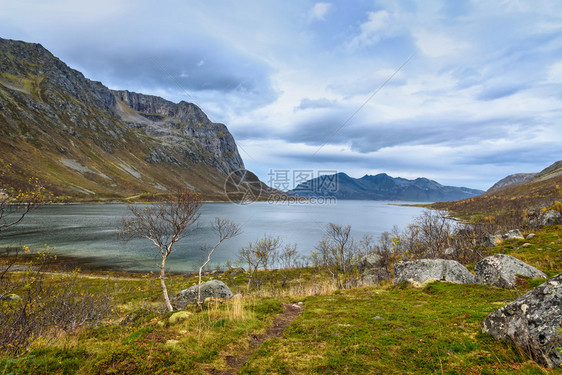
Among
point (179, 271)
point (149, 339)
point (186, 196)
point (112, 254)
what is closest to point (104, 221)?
point (112, 254)

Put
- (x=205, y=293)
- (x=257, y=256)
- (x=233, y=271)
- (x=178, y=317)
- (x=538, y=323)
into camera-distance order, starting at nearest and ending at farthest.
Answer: (x=538, y=323) < (x=178, y=317) < (x=205, y=293) < (x=257, y=256) < (x=233, y=271)

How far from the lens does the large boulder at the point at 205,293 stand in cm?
2388

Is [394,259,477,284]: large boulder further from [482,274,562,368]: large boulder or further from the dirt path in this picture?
[482,274,562,368]: large boulder

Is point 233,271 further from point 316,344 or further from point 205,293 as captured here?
point 316,344

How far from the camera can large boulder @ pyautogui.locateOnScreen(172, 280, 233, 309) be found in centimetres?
2388

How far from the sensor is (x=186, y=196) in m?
24.7

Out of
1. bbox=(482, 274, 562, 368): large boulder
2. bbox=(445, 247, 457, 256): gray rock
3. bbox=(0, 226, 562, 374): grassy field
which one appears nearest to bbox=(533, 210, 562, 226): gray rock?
bbox=(445, 247, 457, 256): gray rock

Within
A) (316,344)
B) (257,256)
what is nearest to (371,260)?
(257,256)

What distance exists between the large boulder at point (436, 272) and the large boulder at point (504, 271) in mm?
1909

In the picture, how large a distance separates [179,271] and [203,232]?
40.8m

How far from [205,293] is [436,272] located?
20101mm

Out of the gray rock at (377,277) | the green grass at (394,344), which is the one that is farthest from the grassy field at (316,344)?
the gray rock at (377,277)

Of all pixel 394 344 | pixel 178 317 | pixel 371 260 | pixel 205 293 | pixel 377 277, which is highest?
pixel 394 344

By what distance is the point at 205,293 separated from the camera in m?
23.9
